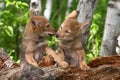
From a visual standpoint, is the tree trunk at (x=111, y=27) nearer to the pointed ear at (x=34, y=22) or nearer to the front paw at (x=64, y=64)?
the pointed ear at (x=34, y=22)

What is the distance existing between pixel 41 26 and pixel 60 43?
553 millimetres

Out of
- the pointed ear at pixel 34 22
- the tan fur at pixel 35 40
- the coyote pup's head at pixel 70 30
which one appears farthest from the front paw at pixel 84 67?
the pointed ear at pixel 34 22

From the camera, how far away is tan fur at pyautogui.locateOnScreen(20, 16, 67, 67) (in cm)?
838

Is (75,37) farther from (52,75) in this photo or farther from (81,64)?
(52,75)

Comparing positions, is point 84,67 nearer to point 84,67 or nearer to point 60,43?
point 84,67

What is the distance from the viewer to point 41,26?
27.5 ft

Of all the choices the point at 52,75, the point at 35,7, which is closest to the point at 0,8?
the point at 35,7

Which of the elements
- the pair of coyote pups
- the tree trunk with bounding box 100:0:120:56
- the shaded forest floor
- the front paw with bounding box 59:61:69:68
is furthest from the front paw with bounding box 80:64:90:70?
the tree trunk with bounding box 100:0:120:56

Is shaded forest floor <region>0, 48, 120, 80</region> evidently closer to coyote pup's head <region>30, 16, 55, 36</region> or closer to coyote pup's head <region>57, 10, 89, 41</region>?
coyote pup's head <region>57, 10, 89, 41</region>

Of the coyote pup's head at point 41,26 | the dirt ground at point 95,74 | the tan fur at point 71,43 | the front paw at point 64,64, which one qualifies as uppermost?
the coyote pup's head at point 41,26

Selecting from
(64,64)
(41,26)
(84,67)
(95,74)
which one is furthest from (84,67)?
(41,26)

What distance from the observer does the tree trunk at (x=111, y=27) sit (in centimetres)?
996

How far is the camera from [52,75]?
6.96 meters

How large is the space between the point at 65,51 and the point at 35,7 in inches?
71.1
